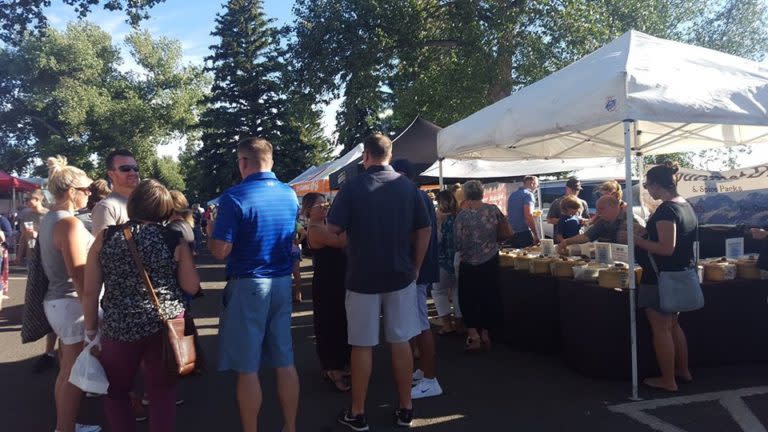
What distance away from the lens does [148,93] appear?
38188 millimetres

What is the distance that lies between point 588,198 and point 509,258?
409 inches

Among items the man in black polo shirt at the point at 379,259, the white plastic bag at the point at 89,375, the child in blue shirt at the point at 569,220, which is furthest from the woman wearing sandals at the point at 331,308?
the child in blue shirt at the point at 569,220

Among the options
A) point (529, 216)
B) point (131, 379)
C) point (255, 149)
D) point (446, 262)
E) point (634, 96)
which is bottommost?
point (131, 379)

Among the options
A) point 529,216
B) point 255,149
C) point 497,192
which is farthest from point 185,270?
point 497,192

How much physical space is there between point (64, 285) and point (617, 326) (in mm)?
3967

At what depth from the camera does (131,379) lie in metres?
2.91

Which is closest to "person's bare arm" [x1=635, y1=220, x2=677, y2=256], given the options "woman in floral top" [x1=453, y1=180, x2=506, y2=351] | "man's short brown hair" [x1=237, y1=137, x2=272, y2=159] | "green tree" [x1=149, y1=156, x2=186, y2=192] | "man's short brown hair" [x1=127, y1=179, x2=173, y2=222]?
"woman in floral top" [x1=453, y1=180, x2=506, y2=351]

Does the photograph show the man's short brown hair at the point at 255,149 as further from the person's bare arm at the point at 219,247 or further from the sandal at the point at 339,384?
the sandal at the point at 339,384

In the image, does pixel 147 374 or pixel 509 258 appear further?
pixel 509 258

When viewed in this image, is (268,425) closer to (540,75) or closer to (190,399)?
(190,399)

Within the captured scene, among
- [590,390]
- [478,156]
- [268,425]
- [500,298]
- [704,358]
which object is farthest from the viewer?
[478,156]

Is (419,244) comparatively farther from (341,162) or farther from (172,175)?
(172,175)

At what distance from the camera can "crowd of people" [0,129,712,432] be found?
9.39 feet

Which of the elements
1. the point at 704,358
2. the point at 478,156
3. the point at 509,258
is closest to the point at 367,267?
the point at 509,258
